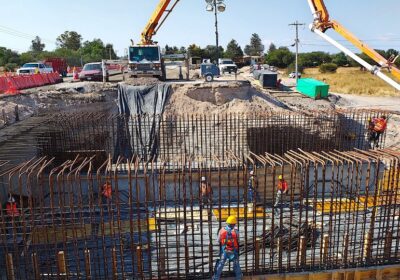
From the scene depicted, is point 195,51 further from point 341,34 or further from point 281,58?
point 341,34

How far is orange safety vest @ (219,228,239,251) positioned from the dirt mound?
34.9 ft

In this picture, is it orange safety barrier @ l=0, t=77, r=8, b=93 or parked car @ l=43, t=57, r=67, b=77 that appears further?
parked car @ l=43, t=57, r=67, b=77

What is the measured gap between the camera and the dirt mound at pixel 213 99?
1611 centimetres

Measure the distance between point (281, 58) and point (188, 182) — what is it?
2091 inches

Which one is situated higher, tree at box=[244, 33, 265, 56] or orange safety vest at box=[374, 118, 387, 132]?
tree at box=[244, 33, 265, 56]

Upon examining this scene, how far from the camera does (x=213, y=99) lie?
54.4ft

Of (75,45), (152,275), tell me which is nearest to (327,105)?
(152,275)

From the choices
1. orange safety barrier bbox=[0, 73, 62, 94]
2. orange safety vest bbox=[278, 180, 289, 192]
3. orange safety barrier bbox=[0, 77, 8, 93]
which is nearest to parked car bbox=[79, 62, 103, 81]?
orange safety barrier bbox=[0, 73, 62, 94]

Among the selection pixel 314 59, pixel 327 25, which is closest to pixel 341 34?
pixel 327 25

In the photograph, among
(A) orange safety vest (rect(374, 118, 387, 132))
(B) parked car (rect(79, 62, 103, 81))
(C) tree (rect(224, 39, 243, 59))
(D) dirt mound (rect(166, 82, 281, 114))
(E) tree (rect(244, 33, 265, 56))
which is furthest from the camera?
(E) tree (rect(244, 33, 265, 56))

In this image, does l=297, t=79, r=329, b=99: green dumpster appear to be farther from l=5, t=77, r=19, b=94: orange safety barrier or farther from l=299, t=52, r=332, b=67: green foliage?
l=299, t=52, r=332, b=67: green foliage

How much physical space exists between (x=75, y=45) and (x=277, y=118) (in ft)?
223

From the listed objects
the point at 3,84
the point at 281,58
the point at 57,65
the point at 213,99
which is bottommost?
the point at 213,99

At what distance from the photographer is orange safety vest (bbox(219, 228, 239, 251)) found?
18.6 ft
